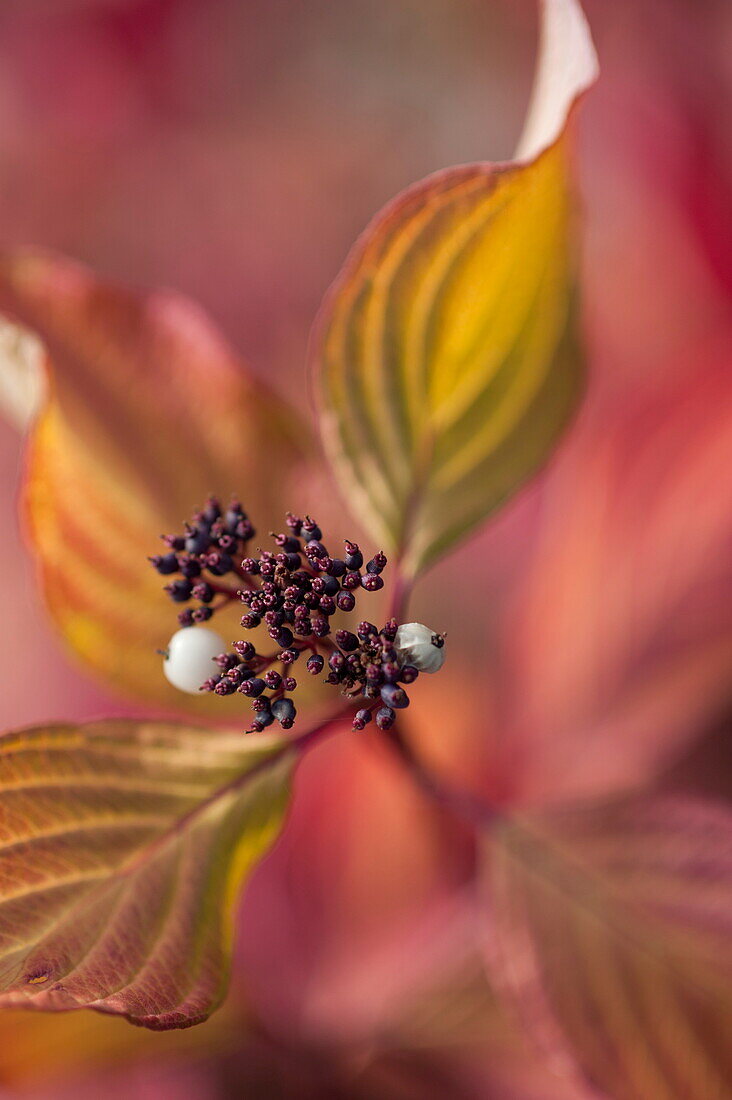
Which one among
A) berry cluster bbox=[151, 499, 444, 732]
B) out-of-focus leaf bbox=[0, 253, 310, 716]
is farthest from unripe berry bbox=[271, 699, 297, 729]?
out-of-focus leaf bbox=[0, 253, 310, 716]

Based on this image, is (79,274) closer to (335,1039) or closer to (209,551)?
(209,551)

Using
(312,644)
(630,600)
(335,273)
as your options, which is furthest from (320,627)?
(335,273)

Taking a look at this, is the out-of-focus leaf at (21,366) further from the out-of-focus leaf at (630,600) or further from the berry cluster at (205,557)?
the out-of-focus leaf at (630,600)

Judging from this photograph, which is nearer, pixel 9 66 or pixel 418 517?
pixel 418 517

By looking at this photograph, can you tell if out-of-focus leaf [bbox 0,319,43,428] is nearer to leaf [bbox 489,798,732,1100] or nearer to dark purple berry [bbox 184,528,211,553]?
dark purple berry [bbox 184,528,211,553]

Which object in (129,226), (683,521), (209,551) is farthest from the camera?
(129,226)

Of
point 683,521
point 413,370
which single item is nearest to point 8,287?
point 413,370

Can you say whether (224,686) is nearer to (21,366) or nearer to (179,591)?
(179,591)
